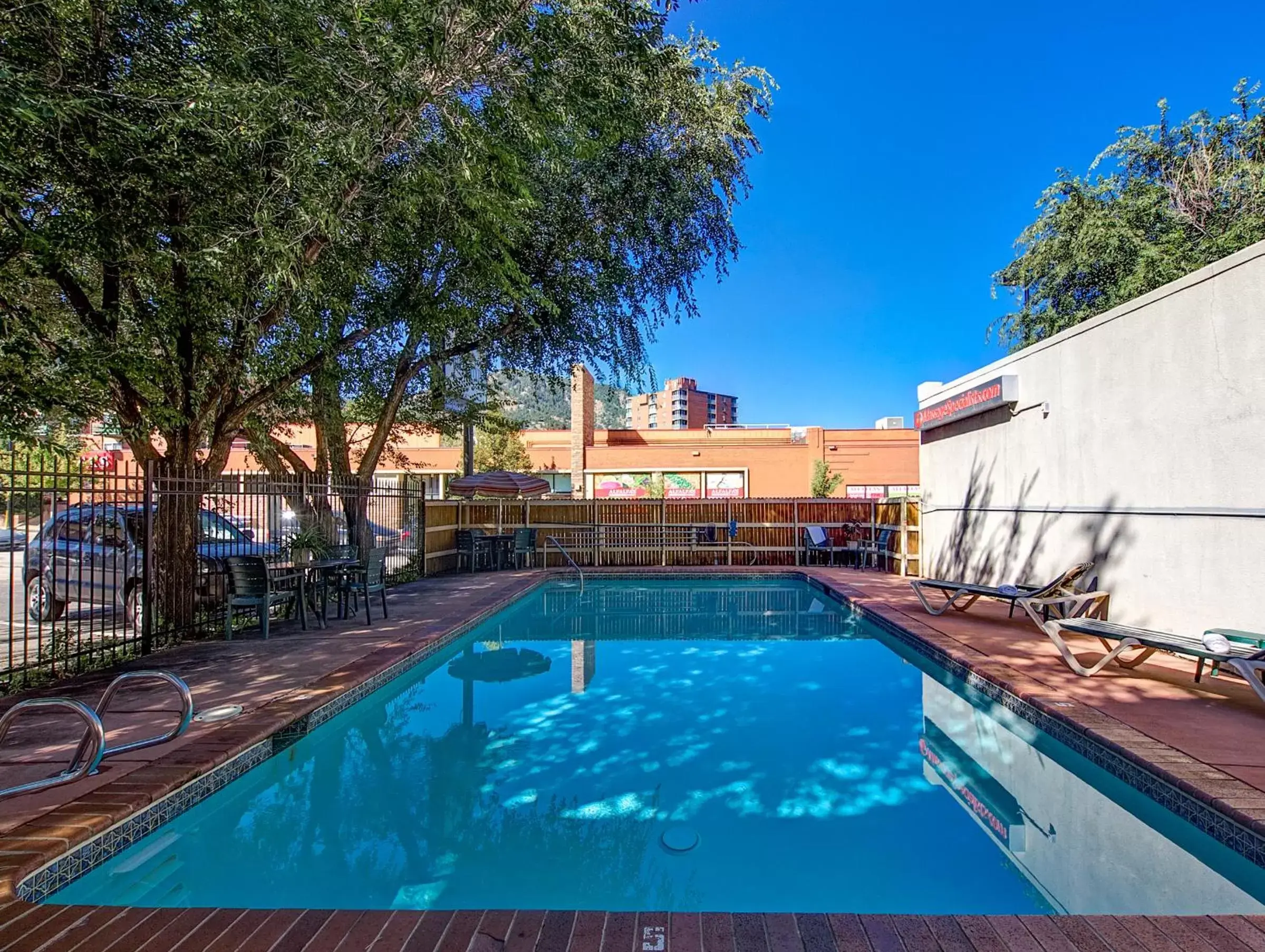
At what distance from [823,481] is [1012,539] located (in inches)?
687

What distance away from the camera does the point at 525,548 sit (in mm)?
14008

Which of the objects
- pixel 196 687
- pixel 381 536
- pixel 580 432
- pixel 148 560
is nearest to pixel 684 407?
pixel 580 432

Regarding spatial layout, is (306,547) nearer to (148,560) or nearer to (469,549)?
(148,560)

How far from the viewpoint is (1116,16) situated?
40.4 feet

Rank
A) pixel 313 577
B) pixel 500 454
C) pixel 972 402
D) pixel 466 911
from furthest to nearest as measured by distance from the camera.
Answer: pixel 500 454, pixel 972 402, pixel 313 577, pixel 466 911

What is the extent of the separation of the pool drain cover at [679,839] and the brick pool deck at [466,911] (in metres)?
1.02

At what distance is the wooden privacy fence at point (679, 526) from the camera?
48.9 ft

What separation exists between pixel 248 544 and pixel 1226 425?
11135 millimetres

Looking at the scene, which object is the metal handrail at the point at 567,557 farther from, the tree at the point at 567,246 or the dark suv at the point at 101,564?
the dark suv at the point at 101,564

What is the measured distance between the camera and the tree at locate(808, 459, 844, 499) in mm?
25469

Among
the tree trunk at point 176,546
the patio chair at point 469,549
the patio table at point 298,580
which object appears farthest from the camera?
the patio chair at point 469,549

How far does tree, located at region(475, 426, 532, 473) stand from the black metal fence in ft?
45.1

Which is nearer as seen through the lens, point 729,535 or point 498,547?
point 498,547

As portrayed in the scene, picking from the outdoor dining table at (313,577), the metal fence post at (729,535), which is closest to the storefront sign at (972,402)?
the metal fence post at (729,535)
